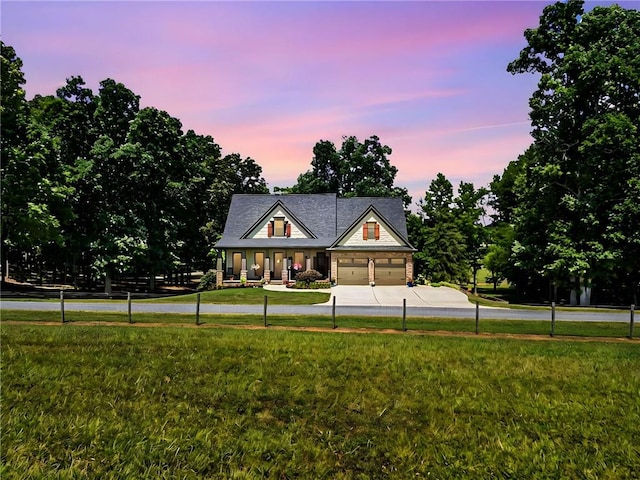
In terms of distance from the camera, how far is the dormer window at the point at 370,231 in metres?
41.8

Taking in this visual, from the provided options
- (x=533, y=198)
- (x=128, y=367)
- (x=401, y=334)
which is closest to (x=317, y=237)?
(x=533, y=198)

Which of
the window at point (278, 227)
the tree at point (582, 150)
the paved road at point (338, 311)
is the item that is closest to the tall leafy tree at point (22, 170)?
the paved road at point (338, 311)

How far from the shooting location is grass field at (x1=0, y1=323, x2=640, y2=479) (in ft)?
21.5

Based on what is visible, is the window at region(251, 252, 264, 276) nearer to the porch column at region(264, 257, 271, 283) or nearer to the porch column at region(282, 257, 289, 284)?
the porch column at region(264, 257, 271, 283)

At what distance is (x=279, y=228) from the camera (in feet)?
144

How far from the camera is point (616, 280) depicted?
32.6 meters

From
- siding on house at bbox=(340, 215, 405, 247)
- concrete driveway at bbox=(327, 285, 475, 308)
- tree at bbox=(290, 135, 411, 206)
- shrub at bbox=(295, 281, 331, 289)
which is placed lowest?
concrete driveway at bbox=(327, 285, 475, 308)

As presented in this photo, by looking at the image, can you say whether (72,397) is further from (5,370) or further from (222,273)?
(222,273)

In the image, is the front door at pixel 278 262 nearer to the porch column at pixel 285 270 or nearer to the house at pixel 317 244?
the house at pixel 317 244

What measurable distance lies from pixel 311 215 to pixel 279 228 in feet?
13.8

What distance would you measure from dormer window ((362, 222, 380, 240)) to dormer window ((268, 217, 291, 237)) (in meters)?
7.59

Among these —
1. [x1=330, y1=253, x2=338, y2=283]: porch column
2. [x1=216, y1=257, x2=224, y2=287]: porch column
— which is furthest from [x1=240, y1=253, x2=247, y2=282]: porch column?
[x1=330, y1=253, x2=338, y2=283]: porch column

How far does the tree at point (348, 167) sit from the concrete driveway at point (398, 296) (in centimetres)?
3078

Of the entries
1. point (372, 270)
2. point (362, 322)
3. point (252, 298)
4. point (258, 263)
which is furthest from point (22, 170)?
point (372, 270)
